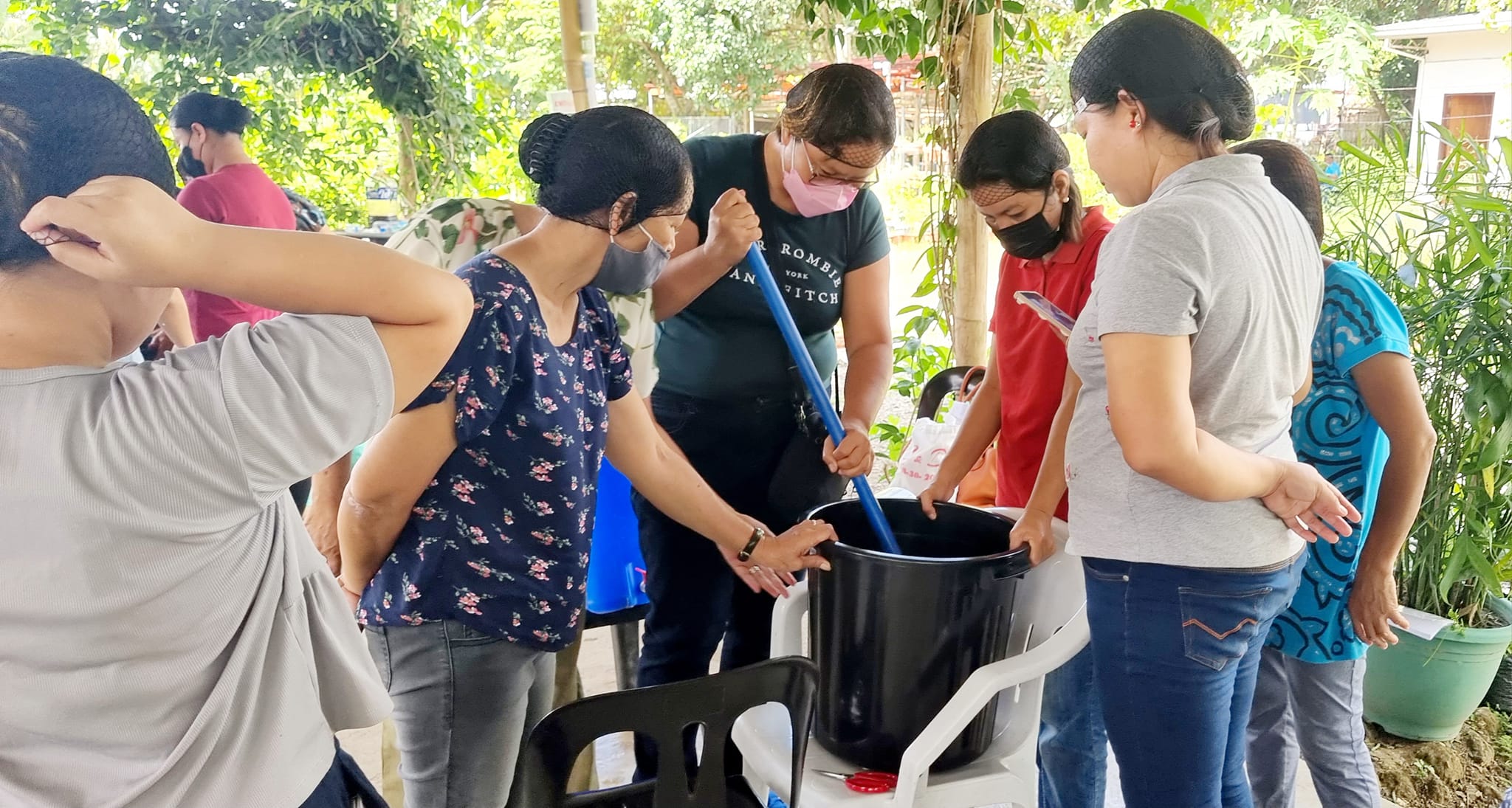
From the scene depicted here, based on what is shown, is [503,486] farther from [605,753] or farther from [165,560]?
[605,753]

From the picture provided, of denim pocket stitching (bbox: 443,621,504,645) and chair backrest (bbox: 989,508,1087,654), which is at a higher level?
denim pocket stitching (bbox: 443,621,504,645)

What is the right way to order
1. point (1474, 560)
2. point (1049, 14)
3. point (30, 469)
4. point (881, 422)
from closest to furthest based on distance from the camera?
point (30, 469) → point (1474, 560) → point (881, 422) → point (1049, 14)

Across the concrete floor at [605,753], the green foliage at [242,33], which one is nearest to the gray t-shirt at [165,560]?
the concrete floor at [605,753]

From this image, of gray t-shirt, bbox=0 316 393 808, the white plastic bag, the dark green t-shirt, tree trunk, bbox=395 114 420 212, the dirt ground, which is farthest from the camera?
tree trunk, bbox=395 114 420 212

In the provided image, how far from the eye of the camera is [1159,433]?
A: 1.05 m

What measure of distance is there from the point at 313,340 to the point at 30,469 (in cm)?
18

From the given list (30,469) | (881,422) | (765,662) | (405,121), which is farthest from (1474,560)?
(405,121)

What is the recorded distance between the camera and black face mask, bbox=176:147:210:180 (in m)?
3.15

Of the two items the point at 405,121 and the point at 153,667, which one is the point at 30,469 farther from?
the point at 405,121

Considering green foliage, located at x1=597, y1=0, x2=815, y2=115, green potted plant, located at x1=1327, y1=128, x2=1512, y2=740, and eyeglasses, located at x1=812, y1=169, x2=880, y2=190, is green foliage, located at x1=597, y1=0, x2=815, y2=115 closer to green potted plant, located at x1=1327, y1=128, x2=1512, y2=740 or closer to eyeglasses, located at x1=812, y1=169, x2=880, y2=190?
green potted plant, located at x1=1327, y1=128, x2=1512, y2=740

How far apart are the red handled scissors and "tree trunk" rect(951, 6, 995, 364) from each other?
1460 mm

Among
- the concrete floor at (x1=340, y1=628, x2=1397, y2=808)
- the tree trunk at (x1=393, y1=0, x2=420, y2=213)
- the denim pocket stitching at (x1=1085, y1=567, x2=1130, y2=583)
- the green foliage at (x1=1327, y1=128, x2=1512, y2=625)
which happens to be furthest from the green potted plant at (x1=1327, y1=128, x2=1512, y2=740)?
the tree trunk at (x1=393, y1=0, x2=420, y2=213)

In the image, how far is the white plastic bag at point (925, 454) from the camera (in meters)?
2.08

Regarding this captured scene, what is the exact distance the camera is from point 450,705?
1190 mm
